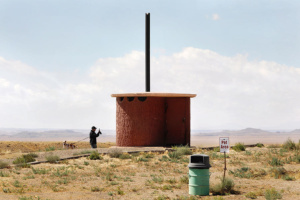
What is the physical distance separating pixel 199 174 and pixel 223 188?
1459mm

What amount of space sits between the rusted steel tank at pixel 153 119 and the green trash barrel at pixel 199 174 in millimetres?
12864

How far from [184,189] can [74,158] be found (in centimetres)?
881

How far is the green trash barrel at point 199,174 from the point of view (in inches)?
504

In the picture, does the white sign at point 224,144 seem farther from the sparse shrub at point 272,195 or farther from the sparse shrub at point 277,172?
the sparse shrub at point 277,172

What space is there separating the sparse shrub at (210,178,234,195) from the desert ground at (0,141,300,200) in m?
0.04

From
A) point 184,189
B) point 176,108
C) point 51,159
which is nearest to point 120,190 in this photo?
point 184,189

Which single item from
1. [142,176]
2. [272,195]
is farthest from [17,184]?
[272,195]

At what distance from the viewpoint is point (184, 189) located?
1455cm

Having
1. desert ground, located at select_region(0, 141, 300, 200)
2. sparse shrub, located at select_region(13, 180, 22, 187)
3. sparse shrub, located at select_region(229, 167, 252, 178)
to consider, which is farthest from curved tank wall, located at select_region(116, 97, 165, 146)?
sparse shrub, located at select_region(13, 180, 22, 187)

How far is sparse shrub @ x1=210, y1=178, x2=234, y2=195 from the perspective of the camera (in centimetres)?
1370

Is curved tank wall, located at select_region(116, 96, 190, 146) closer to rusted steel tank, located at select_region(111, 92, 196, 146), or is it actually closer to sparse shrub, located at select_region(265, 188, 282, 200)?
rusted steel tank, located at select_region(111, 92, 196, 146)

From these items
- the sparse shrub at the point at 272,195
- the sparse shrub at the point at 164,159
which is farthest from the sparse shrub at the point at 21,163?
the sparse shrub at the point at 272,195

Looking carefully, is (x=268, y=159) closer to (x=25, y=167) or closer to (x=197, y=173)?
(x=197, y=173)

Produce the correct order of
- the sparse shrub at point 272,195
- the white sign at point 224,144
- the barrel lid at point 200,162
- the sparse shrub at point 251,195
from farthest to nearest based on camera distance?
the white sign at point 224,144, the sparse shrub at point 251,195, the barrel lid at point 200,162, the sparse shrub at point 272,195
